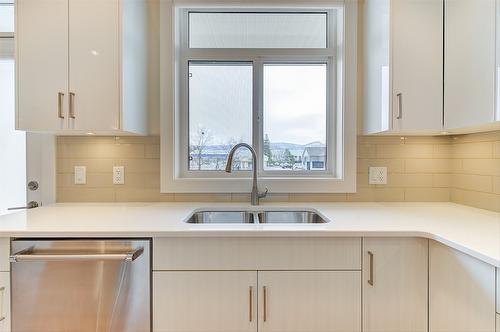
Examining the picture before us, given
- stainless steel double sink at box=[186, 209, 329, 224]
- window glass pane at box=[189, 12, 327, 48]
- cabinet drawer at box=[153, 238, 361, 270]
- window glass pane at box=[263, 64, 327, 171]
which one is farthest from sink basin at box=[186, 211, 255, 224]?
window glass pane at box=[189, 12, 327, 48]

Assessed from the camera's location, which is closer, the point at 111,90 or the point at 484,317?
the point at 484,317

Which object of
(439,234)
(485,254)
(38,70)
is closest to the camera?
(485,254)

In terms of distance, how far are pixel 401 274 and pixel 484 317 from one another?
0.30 m

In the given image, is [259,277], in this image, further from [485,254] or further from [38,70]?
[38,70]

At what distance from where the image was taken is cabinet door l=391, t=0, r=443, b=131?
145 centimetres

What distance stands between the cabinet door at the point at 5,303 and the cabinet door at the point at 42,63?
726mm

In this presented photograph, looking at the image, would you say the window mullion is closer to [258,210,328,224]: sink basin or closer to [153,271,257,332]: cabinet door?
[258,210,328,224]: sink basin

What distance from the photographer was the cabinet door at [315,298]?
117 centimetres

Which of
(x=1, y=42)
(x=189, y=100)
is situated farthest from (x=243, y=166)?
(x=1, y=42)

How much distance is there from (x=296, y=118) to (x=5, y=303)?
1805 millimetres

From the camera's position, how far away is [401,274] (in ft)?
3.84

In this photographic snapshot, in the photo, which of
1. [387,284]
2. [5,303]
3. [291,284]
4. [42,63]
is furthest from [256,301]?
[42,63]

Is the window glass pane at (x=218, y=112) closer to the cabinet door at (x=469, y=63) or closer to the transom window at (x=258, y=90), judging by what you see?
the transom window at (x=258, y=90)

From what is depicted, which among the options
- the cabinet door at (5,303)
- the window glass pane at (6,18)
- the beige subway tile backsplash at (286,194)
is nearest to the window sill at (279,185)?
the beige subway tile backsplash at (286,194)
